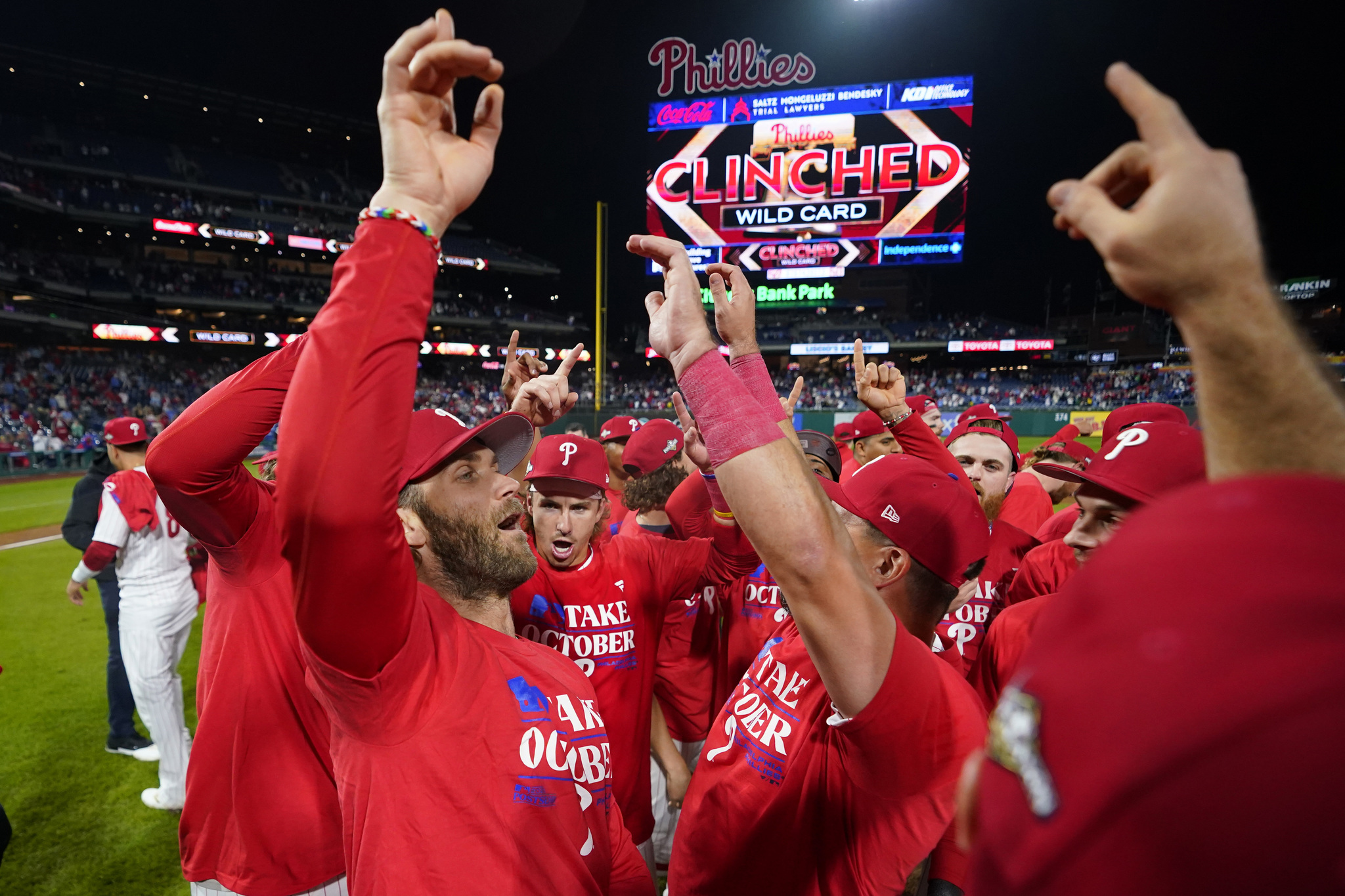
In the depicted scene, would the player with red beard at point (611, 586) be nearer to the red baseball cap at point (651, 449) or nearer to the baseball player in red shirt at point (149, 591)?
the red baseball cap at point (651, 449)

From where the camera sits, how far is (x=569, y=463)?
338cm

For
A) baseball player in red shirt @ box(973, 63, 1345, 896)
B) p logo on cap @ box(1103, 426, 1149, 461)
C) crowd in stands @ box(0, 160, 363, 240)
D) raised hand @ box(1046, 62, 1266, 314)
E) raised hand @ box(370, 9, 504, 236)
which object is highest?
crowd in stands @ box(0, 160, 363, 240)

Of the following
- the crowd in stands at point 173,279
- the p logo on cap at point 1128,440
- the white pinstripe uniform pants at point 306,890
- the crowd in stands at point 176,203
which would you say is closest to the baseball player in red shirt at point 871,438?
the p logo on cap at point 1128,440

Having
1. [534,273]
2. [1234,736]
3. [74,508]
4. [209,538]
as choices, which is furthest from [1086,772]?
[534,273]

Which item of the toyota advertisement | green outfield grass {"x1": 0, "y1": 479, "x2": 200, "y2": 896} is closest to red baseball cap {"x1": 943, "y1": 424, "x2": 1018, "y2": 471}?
green outfield grass {"x1": 0, "y1": 479, "x2": 200, "y2": 896}

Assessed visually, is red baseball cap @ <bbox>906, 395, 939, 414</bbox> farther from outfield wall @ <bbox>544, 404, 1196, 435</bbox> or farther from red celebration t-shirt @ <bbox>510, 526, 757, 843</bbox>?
outfield wall @ <bbox>544, 404, 1196, 435</bbox>

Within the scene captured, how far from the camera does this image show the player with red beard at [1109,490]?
6.95ft

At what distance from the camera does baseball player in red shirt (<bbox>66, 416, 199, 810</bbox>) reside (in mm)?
4199

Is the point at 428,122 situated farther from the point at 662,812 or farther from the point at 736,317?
the point at 662,812

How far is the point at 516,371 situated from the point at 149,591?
11.8ft

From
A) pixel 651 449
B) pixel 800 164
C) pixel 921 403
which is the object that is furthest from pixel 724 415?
pixel 800 164

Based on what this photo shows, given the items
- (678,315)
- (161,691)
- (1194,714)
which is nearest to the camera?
(1194,714)

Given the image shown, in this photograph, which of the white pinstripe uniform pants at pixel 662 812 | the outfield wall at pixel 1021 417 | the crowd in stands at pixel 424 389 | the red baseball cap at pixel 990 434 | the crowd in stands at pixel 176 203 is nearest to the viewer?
the white pinstripe uniform pants at pixel 662 812

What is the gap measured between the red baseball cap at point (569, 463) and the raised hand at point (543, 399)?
640 millimetres
